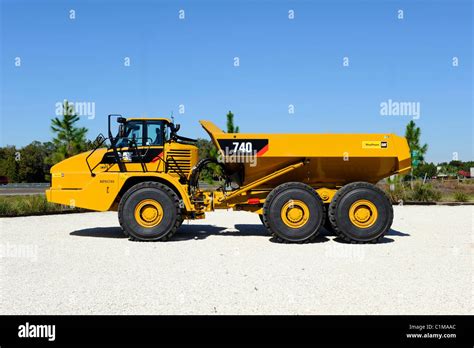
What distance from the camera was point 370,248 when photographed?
28.2 ft

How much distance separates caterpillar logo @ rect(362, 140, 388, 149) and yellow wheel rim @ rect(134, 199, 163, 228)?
15.2ft

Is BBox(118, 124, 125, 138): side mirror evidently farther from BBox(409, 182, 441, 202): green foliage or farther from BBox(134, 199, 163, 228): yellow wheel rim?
BBox(409, 182, 441, 202): green foliage

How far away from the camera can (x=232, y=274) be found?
248 inches

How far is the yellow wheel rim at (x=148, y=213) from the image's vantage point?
367 inches

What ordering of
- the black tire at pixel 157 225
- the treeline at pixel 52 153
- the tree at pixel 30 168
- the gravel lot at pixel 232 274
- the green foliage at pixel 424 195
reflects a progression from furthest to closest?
the tree at pixel 30 168
the treeline at pixel 52 153
the green foliage at pixel 424 195
the black tire at pixel 157 225
the gravel lot at pixel 232 274

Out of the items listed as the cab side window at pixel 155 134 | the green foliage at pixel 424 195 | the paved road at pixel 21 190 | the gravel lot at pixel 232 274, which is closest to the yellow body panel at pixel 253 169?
the cab side window at pixel 155 134

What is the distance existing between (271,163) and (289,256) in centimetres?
253

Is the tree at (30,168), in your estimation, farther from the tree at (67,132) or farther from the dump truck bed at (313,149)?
the dump truck bed at (313,149)

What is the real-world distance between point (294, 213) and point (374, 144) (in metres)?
2.32

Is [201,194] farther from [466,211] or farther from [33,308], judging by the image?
[466,211]

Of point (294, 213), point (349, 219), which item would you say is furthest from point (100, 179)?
point (349, 219)

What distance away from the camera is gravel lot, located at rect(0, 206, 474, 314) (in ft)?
15.8

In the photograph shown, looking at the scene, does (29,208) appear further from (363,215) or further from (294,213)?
(363,215)

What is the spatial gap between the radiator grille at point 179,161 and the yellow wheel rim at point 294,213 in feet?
8.19
